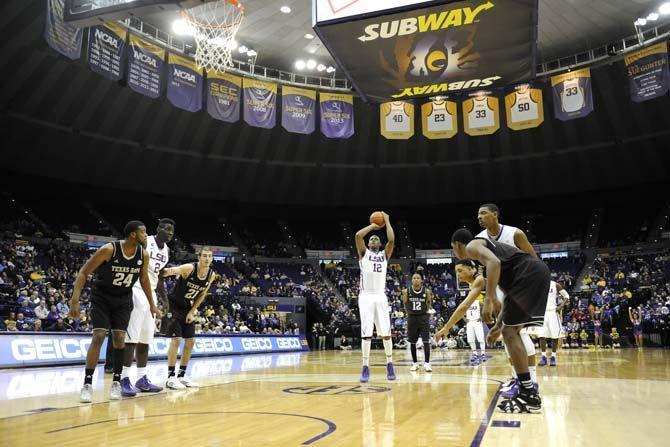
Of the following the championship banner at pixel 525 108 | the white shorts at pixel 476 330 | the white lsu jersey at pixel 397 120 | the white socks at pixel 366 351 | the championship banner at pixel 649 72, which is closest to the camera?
the white socks at pixel 366 351

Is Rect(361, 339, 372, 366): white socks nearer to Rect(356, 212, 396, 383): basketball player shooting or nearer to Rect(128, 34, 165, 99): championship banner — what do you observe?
Rect(356, 212, 396, 383): basketball player shooting

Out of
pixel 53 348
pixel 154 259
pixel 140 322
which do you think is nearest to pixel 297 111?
pixel 53 348

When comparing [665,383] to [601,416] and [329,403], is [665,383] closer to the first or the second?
[601,416]

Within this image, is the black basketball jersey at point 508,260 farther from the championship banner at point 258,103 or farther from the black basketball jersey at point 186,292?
the championship banner at point 258,103

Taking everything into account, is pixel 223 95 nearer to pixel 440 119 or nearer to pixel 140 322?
pixel 440 119

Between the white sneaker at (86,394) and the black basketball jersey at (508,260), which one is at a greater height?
the black basketball jersey at (508,260)

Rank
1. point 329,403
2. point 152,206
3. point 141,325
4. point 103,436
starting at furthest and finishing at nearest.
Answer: point 152,206, point 141,325, point 329,403, point 103,436

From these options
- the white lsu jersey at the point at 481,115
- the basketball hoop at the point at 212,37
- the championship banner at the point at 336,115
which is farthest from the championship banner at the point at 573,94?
the basketball hoop at the point at 212,37

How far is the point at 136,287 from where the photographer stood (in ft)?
22.6

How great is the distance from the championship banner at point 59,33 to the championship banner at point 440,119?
44.9ft

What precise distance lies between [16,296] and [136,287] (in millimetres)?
12017

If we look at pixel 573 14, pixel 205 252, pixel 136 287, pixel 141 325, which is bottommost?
pixel 141 325

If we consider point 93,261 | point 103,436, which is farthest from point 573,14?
point 103,436

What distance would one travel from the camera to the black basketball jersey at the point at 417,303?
10.8 m
